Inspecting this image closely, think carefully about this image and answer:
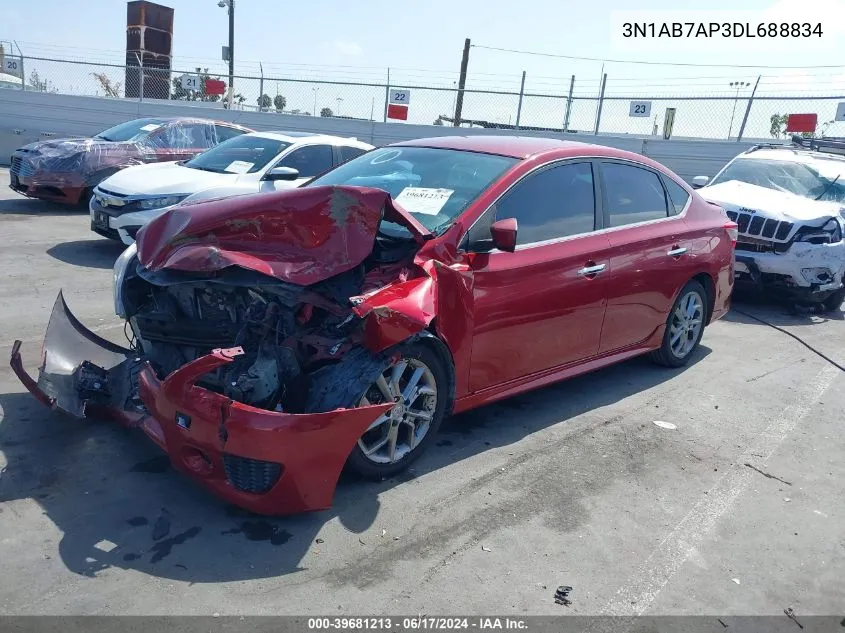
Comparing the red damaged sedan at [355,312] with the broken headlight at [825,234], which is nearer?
the red damaged sedan at [355,312]

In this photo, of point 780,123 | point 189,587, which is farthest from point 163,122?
point 780,123

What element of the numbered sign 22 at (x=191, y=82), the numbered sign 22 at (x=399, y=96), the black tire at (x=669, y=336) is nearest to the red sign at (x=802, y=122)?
the numbered sign 22 at (x=399, y=96)

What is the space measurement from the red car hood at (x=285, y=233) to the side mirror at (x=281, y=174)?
14.8 feet

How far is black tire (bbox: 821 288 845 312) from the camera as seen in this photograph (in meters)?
9.20

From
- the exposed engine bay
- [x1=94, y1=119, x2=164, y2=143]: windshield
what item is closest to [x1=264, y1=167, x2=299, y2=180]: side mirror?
the exposed engine bay

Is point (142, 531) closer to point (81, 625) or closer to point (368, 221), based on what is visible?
point (81, 625)

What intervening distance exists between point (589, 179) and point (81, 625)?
4.09 metres

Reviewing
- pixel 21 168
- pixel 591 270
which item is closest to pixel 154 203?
pixel 21 168

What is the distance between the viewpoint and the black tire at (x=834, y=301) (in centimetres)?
920

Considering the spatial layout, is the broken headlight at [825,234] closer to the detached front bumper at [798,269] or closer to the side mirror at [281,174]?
the detached front bumper at [798,269]

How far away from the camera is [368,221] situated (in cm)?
393

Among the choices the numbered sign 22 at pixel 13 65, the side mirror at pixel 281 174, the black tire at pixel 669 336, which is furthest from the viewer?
the numbered sign 22 at pixel 13 65

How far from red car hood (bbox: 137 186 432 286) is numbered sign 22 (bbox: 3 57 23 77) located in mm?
20416

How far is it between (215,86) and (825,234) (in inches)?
734
